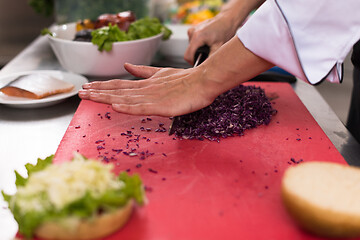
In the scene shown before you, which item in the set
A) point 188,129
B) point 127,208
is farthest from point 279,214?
point 188,129

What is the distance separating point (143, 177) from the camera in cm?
108

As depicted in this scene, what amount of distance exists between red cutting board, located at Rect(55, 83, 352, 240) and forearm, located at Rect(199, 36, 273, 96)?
8.1 inches

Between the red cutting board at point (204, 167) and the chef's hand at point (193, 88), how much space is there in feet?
0.35

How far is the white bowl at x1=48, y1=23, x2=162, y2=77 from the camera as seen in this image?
1.93 m

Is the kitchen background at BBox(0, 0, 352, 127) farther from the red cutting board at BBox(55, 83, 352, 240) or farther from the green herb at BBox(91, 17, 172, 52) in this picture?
the red cutting board at BBox(55, 83, 352, 240)

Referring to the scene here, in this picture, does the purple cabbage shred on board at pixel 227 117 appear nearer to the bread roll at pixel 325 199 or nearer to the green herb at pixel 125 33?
the bread roll at pixel 325 199

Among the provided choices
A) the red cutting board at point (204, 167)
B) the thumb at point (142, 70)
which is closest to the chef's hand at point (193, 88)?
the red cutting board at point (204, 167)

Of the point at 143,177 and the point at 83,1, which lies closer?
the point at 143,177

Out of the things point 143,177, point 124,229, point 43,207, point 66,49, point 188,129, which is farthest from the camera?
point 66,49

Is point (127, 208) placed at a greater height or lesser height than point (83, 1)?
greater

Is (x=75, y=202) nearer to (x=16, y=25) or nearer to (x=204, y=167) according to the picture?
(x=204, y=167)

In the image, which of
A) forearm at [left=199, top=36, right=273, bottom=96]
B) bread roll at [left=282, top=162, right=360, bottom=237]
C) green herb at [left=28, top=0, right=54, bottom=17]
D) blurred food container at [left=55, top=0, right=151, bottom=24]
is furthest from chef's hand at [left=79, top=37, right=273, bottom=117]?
green herb at [left=28, top=0, right=54, bottom=17]

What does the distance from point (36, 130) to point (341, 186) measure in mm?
1159

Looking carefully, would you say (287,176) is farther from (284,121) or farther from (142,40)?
(142,40)
